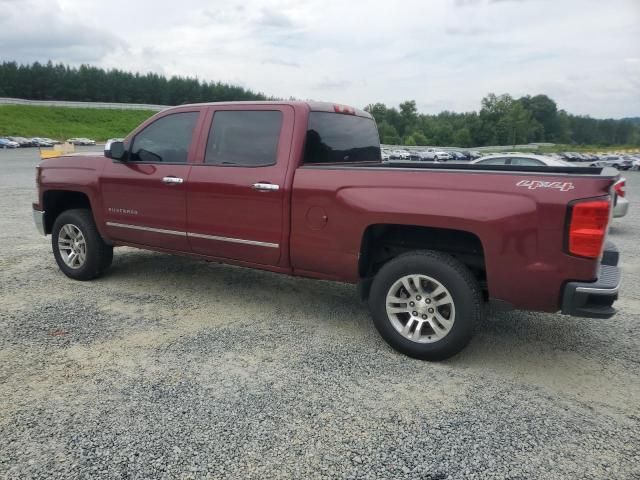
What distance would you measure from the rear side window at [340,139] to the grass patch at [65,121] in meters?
71.9

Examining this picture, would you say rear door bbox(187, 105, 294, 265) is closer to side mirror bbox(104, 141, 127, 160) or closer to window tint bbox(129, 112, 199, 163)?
window tint bbox(129, 112, 199, 163)

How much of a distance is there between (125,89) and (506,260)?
118683 mm

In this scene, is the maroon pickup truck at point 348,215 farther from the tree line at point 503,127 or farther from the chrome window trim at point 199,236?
the tree line at point 503,127

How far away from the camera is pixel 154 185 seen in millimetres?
4883

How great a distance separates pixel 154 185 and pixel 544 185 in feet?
11.3

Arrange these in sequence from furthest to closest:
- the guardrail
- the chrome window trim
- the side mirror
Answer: the guardrail, the side mirror, the chrome window trim

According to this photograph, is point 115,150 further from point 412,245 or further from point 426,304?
point 426,304

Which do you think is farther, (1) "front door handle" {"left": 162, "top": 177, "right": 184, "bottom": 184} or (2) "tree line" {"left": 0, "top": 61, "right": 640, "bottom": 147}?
(2) "tree line" {"left": 0, "top": 61, "right": 640, "bottom": 147}

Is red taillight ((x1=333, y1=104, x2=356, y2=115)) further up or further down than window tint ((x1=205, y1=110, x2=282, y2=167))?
further up

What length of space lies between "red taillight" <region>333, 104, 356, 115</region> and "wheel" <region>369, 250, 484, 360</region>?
1.71m

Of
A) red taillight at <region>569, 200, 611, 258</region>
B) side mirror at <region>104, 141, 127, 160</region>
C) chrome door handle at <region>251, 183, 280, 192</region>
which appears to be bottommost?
red taillight at <region>569, 200, 611, 258</region>

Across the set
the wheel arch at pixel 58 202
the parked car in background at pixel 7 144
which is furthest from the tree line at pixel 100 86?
the wheel arch at pixel 58 202

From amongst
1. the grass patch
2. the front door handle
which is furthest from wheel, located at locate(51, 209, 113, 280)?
the grass patch

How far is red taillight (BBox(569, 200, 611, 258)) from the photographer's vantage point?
304 cm
